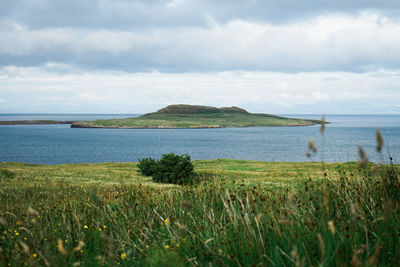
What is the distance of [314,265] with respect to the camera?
13.6 ft

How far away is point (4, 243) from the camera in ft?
20.1

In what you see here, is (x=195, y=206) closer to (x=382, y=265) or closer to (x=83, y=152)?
(x=382, y=265)

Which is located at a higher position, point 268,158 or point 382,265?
point 382,265

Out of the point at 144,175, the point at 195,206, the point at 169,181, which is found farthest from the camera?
the point at 144,175

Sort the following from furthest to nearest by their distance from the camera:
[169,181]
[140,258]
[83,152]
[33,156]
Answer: [83,152]
[33,156]
[169,181]
[140,258]

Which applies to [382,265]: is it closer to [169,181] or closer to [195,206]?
[195,206]

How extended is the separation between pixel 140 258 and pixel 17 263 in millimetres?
1594

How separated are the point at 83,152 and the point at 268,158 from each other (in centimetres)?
5320

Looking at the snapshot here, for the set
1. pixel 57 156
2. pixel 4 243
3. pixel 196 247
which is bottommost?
pixel 57 156

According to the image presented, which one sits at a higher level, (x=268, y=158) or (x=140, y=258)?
(x=140, y=258)

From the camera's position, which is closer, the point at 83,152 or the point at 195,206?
the point at 195,206

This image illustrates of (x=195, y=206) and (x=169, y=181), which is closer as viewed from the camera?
(x=195, y=206)

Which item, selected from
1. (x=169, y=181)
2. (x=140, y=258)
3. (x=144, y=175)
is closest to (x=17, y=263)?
(x=140, y=258)

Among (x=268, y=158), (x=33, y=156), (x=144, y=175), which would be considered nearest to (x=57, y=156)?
(x=33, y=156)
